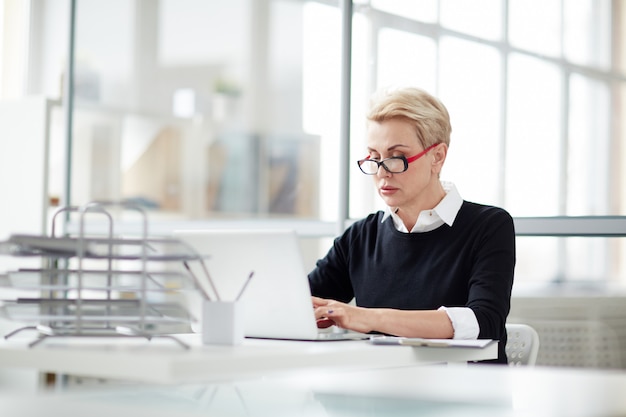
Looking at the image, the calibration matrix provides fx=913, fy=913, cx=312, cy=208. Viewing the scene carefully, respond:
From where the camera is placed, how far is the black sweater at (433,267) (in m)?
2.16

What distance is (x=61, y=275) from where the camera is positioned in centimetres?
180

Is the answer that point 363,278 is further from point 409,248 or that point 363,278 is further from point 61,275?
point 61,275

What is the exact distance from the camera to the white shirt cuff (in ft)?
6.64

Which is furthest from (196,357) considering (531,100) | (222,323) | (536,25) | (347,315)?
(536,25)

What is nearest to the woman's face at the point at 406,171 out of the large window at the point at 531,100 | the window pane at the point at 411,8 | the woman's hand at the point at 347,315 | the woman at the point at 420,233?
the woman at the point at 420,233

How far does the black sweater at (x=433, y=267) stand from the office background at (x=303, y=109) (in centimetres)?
58

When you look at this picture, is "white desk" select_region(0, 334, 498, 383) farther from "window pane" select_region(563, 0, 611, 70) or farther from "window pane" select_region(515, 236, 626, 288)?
"window pane" select_region(563, 0, 611, 70)

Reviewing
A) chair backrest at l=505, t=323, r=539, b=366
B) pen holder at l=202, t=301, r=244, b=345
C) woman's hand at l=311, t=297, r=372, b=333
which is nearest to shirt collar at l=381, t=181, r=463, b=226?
chair backrest at l=505, t=323, r=539, b=366

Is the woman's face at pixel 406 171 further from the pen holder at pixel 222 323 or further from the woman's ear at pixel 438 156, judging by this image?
the pen holder at pixel 222 323

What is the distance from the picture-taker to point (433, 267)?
7.66 feet

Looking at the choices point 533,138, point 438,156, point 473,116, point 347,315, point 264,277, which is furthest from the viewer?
point 473,116

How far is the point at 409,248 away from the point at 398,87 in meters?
0.43

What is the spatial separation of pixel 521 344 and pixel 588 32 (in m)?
1.03

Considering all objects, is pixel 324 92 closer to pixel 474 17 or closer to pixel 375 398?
pixel 474 17
